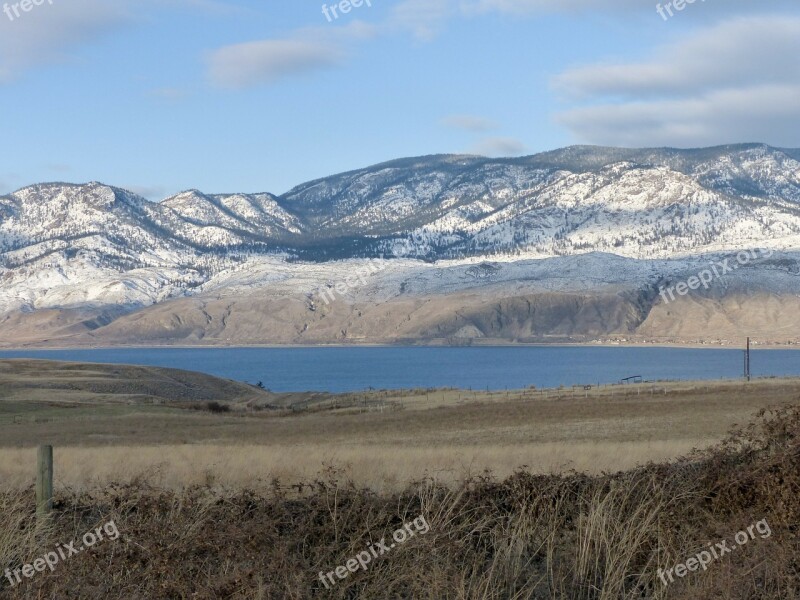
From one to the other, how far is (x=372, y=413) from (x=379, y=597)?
4519 centimetres

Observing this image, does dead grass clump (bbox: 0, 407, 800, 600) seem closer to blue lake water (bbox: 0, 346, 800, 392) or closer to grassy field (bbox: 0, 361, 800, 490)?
grassy field (bbox: 0, 361, 800, 490)

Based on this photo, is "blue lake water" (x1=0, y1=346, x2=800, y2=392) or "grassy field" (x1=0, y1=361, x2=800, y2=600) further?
"blue lake water" (x1=0, y1=346, x2=800, y2=392)

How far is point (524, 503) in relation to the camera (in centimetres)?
967

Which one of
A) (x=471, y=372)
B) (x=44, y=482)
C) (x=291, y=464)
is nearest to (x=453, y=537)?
(x=44, y=482)

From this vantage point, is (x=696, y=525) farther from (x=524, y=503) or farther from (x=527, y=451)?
(x=527, y=451)

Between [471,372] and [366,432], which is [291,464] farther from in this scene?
[471,372]

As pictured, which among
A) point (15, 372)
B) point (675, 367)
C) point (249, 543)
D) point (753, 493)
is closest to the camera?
point (249, 543)

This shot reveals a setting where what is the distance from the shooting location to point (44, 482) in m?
9.77

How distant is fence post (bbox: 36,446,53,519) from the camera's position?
31.7 ft

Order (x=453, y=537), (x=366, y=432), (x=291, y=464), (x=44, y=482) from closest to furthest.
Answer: (x=453, y=537)
(x=44, y=482)
(x=291, y=464)
(x=366, y=432)

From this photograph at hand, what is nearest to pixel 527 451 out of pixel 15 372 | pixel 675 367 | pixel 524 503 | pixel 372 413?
pixel 524 503

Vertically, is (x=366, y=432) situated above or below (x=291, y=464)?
below

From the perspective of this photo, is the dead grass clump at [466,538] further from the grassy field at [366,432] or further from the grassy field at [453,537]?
the grassy field at [366,432]

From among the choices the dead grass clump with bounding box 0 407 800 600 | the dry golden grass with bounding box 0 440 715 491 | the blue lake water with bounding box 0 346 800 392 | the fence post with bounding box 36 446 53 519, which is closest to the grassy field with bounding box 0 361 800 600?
the dead grass clump with bounding box 0 407 800 600
